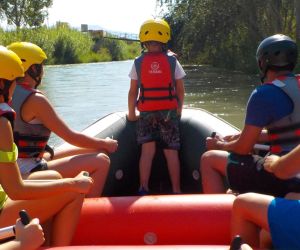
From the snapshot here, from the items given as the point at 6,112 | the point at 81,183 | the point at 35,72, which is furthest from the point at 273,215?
the point at 35,72

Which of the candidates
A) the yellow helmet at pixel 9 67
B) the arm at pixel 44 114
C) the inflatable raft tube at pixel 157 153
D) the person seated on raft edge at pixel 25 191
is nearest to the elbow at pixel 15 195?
the person seated on raft edge at pixel 25 191


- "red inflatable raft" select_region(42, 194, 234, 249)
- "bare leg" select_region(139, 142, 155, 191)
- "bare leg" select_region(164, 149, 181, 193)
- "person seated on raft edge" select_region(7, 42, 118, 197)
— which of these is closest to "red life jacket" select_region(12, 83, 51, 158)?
"person seated on raft edge" select_region(7, 42, 118, 197)

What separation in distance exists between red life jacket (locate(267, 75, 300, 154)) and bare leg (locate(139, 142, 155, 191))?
1283 mm

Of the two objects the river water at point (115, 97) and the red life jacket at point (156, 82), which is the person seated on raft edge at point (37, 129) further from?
the river water at point (115, 97)

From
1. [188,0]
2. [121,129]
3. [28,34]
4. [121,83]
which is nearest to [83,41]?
[28,34]

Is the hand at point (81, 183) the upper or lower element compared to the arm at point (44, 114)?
lower

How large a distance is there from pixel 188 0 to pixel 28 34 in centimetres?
1107

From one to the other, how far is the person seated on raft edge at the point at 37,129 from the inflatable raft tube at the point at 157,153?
0.73 m

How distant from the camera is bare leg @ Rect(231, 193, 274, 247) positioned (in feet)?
5.52

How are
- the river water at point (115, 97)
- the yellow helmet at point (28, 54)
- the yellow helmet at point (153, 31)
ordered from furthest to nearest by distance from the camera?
the river water at point (115, 97) < the yellow helmet at point (153, 31) < the yellow helmet at point (28, 54)

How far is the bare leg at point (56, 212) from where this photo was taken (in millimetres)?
1888

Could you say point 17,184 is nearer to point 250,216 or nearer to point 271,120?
point 250,216

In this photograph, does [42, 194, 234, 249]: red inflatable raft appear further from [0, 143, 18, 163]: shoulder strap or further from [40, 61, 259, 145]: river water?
[40, 61, 259, 145]: river water

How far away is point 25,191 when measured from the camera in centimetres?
180
